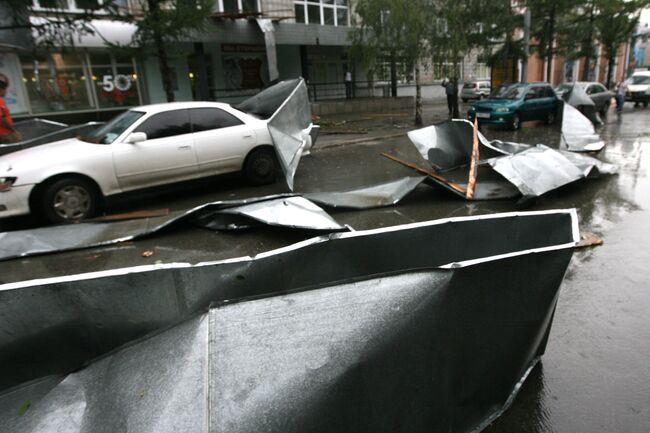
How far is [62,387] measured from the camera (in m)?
1.95

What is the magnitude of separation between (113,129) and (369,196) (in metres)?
4.19

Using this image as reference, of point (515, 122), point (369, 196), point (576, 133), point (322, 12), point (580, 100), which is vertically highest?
point (322, 12)

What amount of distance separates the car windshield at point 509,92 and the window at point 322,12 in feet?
35.4

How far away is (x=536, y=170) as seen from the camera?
655cm

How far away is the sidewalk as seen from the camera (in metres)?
13.6

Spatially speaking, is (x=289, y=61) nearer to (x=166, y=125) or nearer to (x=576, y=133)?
(x=576, y=133)

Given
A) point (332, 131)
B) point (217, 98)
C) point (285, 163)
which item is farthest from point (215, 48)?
point (285, 163)

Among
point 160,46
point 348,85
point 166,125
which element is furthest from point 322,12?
point 166,125

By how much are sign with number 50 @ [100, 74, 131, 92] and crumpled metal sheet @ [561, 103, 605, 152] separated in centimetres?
1612

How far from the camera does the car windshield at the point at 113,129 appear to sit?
639 centimetres

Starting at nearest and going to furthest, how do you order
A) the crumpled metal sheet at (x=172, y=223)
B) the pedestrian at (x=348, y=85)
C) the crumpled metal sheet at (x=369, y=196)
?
1. the crumpled metal sheet at (x=172, y=223)
2. the crumpled metal sheet at (x=369, y=196)
3. the pedestrian at (x=348, y=85)

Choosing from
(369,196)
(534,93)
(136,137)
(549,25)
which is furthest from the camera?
(549,25)

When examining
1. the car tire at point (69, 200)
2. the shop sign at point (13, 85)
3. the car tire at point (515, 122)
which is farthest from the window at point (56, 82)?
the car tire at point (515, 122)

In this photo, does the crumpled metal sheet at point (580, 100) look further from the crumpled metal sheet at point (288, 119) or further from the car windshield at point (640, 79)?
the car windshield at point (640, 79)
